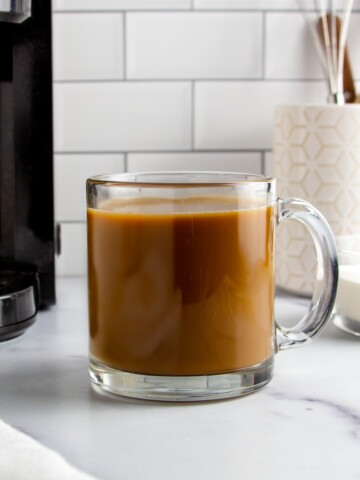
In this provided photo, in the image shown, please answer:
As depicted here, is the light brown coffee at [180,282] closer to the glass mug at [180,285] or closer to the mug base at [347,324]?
the glass mug at [180,285]

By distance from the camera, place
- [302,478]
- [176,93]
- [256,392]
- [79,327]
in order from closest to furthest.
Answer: [302,478]
[256,392]
[79,327]
[176,93]

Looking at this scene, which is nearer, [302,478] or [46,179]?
[302,478]

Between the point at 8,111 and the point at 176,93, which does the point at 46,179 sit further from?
the point at 176,93

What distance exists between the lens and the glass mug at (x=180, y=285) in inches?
19.1

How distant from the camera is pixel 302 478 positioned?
41 centimetres

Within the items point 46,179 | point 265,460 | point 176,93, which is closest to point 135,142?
point 176,93

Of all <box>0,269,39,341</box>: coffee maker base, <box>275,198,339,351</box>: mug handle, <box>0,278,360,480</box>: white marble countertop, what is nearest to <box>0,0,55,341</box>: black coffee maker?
<box>0,269,39,341</box>: coffee maker base

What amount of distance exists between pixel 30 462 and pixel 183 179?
0.27 meters

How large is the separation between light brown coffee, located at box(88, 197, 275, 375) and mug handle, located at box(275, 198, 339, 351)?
38 millimetres

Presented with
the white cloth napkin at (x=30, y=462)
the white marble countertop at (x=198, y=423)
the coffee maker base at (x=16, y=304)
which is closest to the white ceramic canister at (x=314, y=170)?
the white marble countertop at (x=198, y=423)

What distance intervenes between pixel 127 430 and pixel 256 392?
11cm

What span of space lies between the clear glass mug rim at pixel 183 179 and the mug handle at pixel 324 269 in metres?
0.03

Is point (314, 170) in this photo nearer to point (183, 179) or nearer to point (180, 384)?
point (183, 179)

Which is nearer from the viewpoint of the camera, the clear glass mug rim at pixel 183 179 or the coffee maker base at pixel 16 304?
the clear glass mug rim at pixel 183 179
